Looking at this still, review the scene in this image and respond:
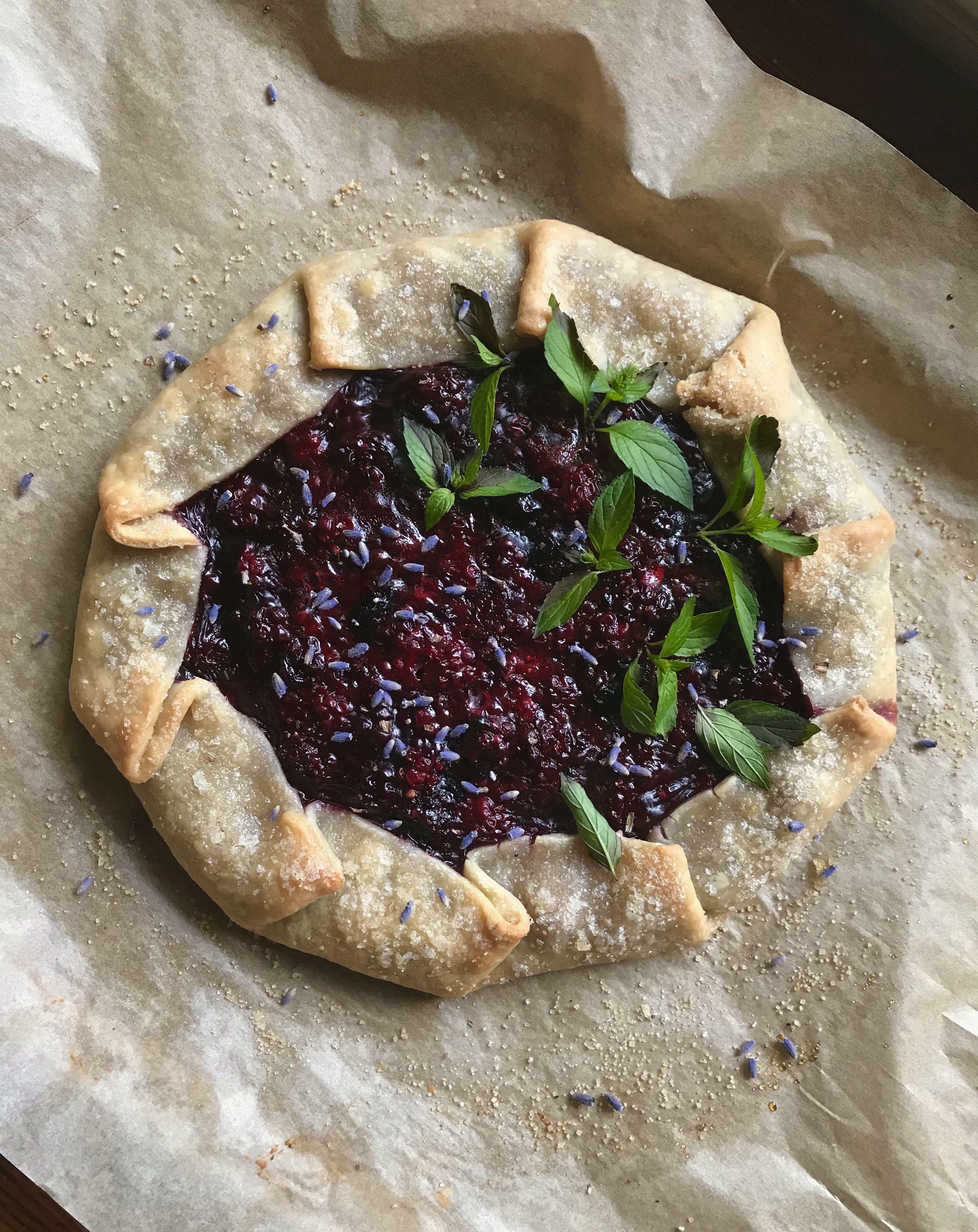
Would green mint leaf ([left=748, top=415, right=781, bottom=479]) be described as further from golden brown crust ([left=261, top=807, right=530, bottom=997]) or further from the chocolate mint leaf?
golden brown crust ([left=261, top=807, right=530, bottom=997])

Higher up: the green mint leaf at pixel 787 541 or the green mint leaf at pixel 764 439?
the green mint leaf at pixel 764 439

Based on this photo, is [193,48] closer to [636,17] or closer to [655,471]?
[636,17]

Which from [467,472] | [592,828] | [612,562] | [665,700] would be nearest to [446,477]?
[467,472]

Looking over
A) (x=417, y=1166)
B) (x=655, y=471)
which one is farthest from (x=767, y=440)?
(x=417, y=1166)

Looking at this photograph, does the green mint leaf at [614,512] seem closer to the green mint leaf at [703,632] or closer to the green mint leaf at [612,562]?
the green mint leaf at [612,562]

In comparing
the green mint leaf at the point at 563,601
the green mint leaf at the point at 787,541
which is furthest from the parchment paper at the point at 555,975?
the green mint leaf at the point at 563,601

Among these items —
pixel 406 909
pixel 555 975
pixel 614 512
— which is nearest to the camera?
pixel 614 512

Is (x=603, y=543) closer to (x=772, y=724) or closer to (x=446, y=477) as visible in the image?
(x=446, y=477)
